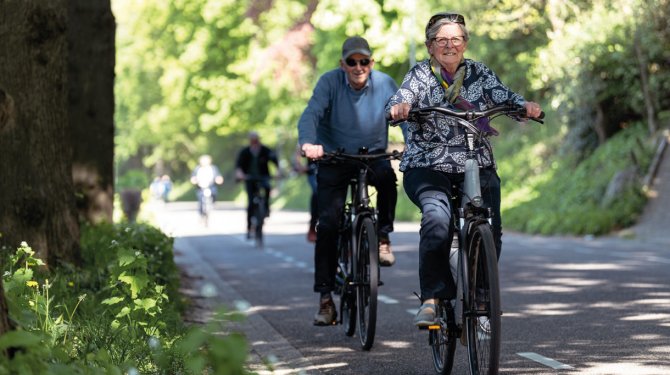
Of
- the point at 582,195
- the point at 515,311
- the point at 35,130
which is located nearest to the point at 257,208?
the point at 582,195

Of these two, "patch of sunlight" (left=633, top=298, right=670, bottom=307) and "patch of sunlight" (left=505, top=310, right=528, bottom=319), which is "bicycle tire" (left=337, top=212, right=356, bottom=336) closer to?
"patch of sunlight" (left=505, top=310, right=528, bottom=319)

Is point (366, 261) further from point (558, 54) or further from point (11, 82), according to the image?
point (558, 54)

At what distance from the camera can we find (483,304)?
239 inches

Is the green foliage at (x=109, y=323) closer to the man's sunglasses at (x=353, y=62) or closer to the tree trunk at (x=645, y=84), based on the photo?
the man's sunglasses at (x=353, y=62)

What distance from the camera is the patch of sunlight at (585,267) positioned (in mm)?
14328

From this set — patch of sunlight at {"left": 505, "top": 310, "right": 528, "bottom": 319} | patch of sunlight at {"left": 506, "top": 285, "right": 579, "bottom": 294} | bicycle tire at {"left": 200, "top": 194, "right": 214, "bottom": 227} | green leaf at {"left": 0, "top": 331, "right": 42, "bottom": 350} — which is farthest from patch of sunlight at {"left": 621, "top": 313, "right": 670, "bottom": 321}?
bicycle tire at {"left": 200, "top": 194, "right": 214, "bottom": 227}

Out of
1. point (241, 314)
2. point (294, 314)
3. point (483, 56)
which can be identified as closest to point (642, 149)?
point (483, 56)

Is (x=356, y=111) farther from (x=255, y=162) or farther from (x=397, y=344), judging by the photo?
(x=255, y=162)

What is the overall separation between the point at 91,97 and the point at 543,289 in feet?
16.6

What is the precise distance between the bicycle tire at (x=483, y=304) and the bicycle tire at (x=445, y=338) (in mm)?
269

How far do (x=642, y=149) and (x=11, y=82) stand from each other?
58.8 ft

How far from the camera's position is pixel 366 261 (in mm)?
8336

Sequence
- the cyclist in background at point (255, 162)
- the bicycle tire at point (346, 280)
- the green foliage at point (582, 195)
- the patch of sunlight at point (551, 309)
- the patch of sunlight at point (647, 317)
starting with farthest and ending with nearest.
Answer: the green foliage at point (582, 195) < the cyclist in background at point (255, 162) < the patch of sunlight at point (551, 309) < the patch of sunlight at point (647, 317) < the bicycle tire at point (346, 280)

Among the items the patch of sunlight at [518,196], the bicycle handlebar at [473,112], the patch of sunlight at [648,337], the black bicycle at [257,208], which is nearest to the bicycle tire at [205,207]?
the patch of sunlight at [518,196]
